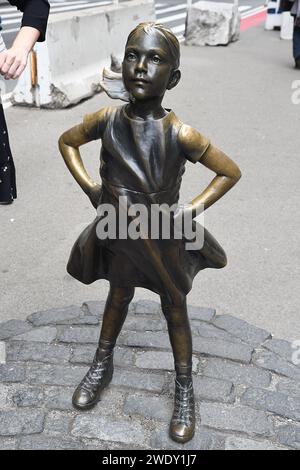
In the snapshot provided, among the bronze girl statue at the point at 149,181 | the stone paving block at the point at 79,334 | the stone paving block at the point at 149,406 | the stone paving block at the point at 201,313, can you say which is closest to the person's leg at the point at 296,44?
the stone paving block at the point at 201,313

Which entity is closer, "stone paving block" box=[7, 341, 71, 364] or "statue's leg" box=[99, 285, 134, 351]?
"statue's leg" box=[99, 285, 134, 351]

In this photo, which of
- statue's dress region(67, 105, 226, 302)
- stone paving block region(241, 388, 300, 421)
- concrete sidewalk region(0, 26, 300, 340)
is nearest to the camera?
statue's dress region(67, 105, 226, 302)

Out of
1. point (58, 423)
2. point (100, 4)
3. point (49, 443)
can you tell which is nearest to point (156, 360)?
point (58, 423)

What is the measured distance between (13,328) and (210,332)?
44.7 inches

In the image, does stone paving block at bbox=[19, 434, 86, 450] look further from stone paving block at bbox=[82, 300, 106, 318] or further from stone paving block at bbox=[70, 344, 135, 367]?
stone paving block at bbox=[82, 300, 106, 318]

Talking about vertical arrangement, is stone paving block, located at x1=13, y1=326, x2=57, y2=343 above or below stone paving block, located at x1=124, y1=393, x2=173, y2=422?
below

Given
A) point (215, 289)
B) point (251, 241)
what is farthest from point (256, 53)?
point (215, 289)

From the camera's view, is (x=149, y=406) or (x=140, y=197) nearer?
(x=140, y=197)

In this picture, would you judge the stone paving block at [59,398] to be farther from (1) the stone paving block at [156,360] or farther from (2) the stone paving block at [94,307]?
(2) the stone paving block at [94,307]

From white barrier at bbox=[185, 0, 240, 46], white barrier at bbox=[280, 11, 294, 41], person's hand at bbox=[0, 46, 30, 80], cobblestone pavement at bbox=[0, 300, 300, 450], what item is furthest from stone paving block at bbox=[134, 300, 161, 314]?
Result: white barrier at bbox=[280, 11, 294, 41]

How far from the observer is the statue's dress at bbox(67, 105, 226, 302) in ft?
7.73

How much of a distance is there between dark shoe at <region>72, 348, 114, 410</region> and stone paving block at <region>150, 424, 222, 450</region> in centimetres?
34

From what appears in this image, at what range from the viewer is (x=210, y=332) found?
3504mm

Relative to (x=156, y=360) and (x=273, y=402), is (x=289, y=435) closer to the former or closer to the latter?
(x=273, y=402)
